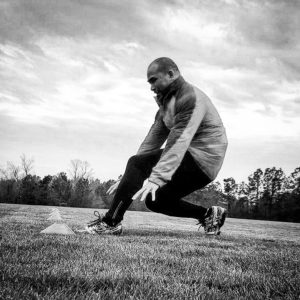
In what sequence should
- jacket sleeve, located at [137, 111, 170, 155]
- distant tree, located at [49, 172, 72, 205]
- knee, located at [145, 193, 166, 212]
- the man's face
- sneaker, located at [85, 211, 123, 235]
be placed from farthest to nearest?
distant tree, located at [49, 172, 72, 205] < jacket sleeve, located at [137, 111, 170, 155] < knee, located at [145, 193, 166, 212] < sneaker, located at [85, 211, 123, 235] < the man's face

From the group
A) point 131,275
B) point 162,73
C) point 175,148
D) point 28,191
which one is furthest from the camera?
point 28,191

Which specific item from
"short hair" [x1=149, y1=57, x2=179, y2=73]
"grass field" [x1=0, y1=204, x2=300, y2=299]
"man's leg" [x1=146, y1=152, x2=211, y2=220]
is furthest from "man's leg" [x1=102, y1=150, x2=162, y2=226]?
"grass field" [x1=0, y1=204, x2=300, y2=299]

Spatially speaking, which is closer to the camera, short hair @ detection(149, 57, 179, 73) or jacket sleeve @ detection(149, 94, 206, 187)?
jacket sleeve @ detection(149, 94, 206, 187)

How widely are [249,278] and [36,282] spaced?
121cm

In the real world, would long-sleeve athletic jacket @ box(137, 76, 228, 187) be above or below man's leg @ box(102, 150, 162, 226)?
above

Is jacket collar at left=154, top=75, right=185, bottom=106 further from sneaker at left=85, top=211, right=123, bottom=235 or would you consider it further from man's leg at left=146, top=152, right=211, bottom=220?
sneaker at left=85, top=211, right=123, bottom=235

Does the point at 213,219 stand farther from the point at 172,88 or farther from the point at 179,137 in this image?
the point at 172,88

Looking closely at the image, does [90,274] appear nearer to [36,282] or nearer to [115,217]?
[36,282]

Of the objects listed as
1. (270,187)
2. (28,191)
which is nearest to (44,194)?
(28,191)

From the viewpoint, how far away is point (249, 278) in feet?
6.63

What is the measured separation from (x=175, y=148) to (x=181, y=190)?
1.15m

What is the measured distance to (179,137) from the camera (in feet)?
11.7

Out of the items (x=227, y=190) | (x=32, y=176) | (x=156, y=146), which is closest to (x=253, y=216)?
(x=227, y=190)

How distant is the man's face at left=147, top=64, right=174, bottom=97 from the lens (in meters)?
3.97
